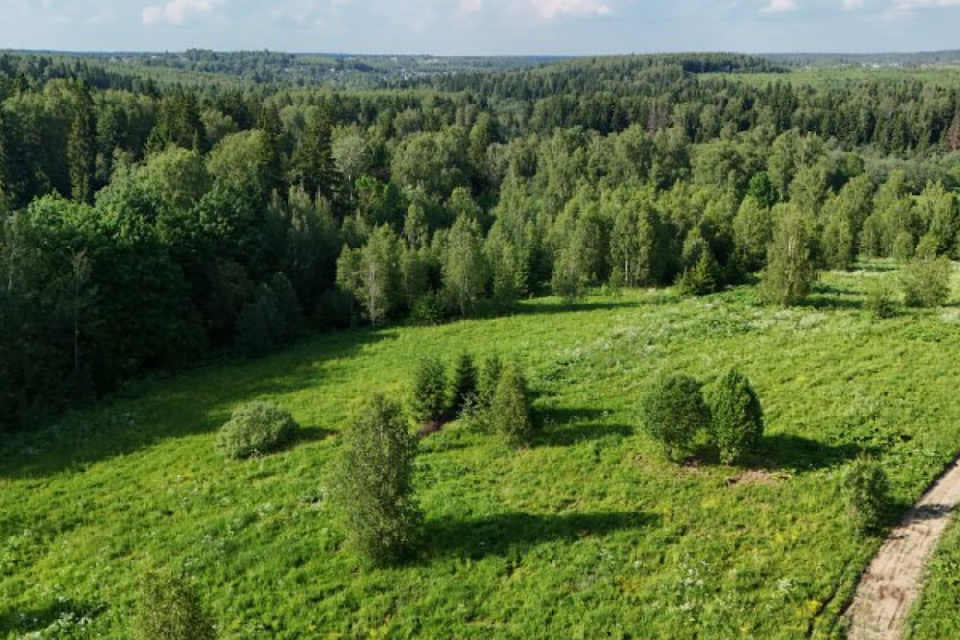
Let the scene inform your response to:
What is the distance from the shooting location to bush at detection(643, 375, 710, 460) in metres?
25.7

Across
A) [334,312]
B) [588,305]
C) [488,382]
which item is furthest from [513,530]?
[334,312]

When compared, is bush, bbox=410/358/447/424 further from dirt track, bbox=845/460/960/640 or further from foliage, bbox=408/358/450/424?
dirt track, bbox=845/460/960/640

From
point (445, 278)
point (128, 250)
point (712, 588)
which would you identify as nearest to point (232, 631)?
point (712, 588)

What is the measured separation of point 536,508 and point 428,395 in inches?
408

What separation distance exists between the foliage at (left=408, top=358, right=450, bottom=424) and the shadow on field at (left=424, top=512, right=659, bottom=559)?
9796 millimetres

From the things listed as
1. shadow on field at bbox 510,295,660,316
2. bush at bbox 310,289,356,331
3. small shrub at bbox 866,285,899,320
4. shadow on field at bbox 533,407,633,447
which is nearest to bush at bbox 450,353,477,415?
shadow on field at bbox 533,407,633,447

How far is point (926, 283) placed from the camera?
4181 centimetres

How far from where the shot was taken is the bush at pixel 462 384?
3372 cm

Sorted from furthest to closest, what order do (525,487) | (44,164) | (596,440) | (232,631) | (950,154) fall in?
(950,154), (44,164), (596,440), (525,487), (232,631)

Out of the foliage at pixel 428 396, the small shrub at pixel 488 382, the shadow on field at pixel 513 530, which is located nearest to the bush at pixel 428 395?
the foliage at pixel 428 396

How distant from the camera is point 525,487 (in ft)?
84.5

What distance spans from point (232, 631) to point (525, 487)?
11.0 metres

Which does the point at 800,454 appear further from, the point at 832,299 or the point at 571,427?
the point at 832,299

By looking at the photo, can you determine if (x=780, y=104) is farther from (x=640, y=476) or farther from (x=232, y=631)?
(x=232, y=631)
